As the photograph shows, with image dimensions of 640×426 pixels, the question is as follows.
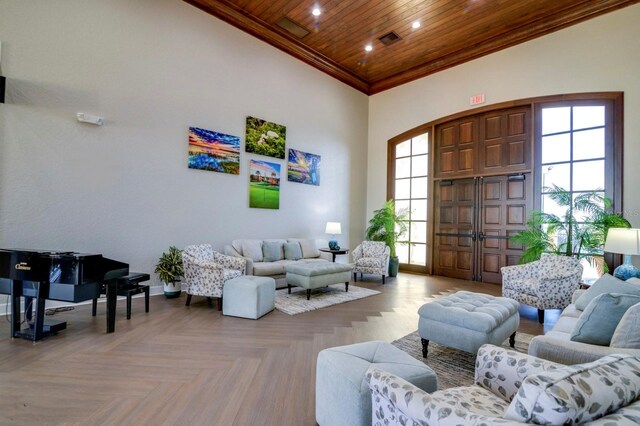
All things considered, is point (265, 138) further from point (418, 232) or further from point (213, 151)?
point (418, 232)

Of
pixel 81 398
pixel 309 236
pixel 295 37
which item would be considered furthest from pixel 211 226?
pixel 295 37

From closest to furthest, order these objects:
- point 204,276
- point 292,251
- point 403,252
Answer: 1. point 204,276
2. point 292,251
3. point 403,252

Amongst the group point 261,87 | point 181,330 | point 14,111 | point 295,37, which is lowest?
point 181,330

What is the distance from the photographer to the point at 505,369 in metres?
1.39

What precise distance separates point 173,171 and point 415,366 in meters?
4.62

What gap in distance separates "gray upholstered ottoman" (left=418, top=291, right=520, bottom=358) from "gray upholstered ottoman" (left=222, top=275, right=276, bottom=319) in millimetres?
1896

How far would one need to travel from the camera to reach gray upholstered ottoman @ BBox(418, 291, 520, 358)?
2504 mm

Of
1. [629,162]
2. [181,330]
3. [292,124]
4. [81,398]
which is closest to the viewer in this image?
[81,398]

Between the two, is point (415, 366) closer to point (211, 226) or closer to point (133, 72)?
point (211, 226)

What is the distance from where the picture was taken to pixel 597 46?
5.21 metres

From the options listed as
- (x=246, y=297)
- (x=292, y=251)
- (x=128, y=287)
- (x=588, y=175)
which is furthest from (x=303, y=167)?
(x=588, y=175)

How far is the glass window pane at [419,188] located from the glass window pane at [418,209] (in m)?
0.15

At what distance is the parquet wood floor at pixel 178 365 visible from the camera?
1.90m

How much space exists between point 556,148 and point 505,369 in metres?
5.84
